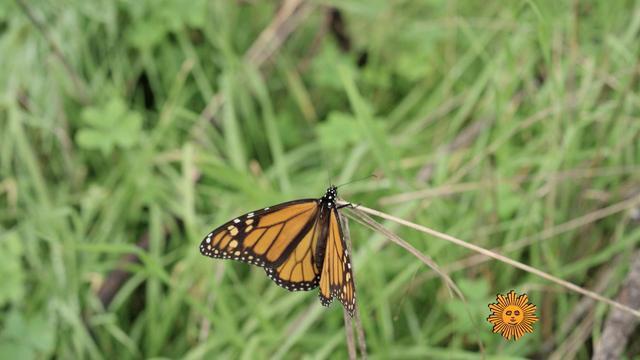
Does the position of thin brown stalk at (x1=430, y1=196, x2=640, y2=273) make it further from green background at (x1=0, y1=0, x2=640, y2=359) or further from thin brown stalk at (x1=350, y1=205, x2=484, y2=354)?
thin brown stalk at (x1=350, y1=205, x2=484, y2=354)

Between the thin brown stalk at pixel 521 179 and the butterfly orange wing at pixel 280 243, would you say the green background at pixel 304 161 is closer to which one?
the thin brown stalk at pixel 521 179

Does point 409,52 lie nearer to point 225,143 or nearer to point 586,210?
point 225,143

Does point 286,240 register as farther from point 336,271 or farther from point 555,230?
point 555,230

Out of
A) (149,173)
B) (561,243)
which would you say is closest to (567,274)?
(561,243)

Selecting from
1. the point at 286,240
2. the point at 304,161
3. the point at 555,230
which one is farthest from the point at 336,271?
the point at 304,161

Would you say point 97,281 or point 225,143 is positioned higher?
point 225,143

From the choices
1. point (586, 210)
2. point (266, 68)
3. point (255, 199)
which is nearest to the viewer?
point (255, 199)

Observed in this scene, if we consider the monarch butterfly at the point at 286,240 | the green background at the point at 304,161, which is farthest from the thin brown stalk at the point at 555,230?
the monarch butterfly at the point at 286,240
